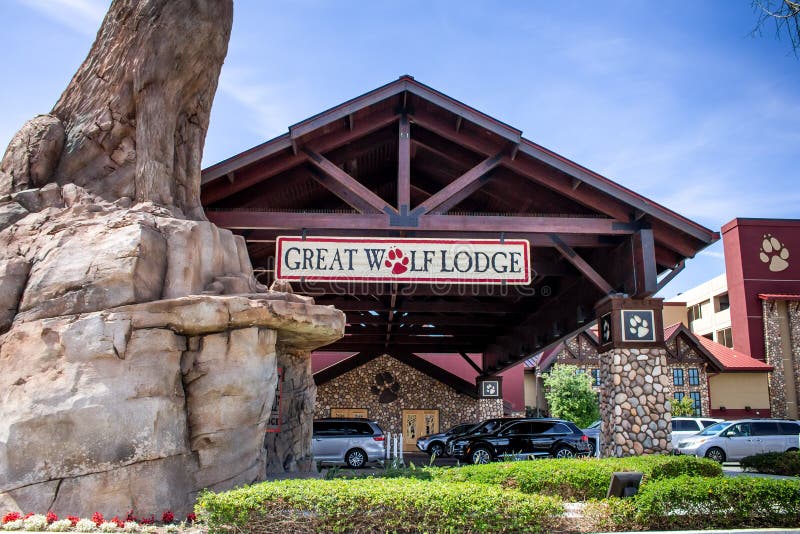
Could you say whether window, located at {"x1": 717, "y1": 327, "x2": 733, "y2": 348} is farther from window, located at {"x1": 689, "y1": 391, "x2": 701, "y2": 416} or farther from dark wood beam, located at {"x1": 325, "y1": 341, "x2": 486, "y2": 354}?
dark wood beam, located at {"x1": 325, "y1": 341, "x2": 486, "y2": 354}

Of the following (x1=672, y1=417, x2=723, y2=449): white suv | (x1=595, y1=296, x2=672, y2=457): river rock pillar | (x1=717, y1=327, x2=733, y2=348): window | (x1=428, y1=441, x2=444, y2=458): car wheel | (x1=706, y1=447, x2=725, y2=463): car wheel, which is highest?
(x1=717, y1=327, x2=733, y2=348): window

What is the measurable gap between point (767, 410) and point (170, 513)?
36654 millimetres

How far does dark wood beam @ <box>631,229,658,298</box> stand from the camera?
581 inches

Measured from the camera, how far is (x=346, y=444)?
840 inches

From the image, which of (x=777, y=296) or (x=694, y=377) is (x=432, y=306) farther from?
(x=777, y=296)

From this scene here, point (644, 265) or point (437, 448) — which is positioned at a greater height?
point (644, 265)

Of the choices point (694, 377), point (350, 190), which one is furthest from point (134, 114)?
point (694, 377)

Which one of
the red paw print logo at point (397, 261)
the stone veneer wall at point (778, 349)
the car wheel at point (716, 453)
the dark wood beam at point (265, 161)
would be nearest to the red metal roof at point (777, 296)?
the stone veneer wall at point (778, 349)

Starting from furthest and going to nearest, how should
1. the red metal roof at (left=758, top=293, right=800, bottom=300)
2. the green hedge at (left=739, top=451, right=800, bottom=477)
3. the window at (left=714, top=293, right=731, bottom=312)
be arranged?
the window at (left=714, top=293, right=731, bottom=312) < the red metal roof at (left=758, top=293, right=800, bottom=300) < the green hedge at (left=739, top=451, right=800, bottom=477)

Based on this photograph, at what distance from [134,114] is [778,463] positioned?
15352mm

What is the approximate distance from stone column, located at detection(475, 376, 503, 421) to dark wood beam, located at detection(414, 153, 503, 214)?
656 inches

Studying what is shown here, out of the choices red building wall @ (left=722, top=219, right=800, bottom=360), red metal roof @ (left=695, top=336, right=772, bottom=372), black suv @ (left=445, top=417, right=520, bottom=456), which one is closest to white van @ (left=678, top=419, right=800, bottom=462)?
black suv @ (left=445, top=417, right=520, bottom=456)

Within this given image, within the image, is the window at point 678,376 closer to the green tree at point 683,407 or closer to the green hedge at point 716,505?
the green tree at point 683,407

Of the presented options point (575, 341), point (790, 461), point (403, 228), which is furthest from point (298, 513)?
point (575, 341)
